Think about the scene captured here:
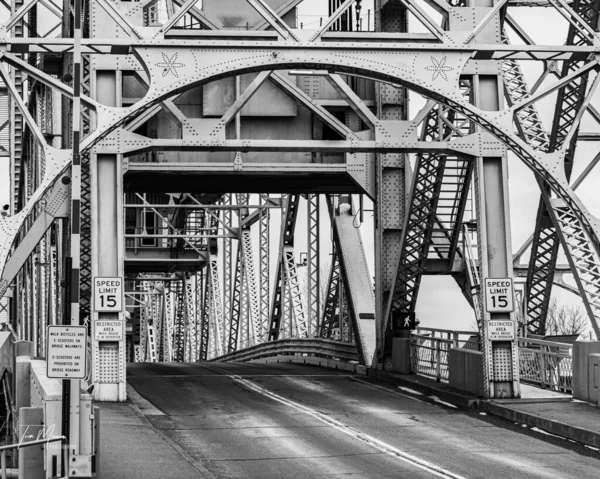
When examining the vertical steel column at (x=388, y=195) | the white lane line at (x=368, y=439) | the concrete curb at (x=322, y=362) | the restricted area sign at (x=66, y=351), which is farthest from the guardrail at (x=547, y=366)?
the restricted area sign at (x=66, y=351)

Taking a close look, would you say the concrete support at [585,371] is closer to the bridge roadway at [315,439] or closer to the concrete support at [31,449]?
the bridge roadway at [315,439]

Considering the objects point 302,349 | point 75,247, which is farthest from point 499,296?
point 302,349

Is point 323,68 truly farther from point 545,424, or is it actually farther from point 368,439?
point 545,424

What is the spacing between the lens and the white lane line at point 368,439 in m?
16.5

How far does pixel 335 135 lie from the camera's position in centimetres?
3170

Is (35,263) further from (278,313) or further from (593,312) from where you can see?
(593,312)

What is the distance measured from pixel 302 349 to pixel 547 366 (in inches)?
662

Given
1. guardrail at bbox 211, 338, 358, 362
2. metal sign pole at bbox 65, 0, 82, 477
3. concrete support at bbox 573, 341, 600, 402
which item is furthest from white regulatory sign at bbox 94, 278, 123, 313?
guardrail at bbox 211, 338, 358, 362

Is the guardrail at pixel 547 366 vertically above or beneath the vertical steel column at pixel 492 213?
beneath

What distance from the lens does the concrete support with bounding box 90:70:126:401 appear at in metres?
24.8

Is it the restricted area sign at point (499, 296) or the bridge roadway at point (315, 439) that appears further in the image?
the restricted area sign at point (499, 296)

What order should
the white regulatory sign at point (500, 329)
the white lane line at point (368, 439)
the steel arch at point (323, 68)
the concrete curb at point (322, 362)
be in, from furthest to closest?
the concrete curb at point (322, 362)
the white regulatory sign at point (500, 329)
the steel arch at point (323, 68)
the white lane line at point (368, 439)

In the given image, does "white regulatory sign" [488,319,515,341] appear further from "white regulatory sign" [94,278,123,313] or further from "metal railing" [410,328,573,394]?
"white regulatory sign" [94,278,123,313]

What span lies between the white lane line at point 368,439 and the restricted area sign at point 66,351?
459 cm
